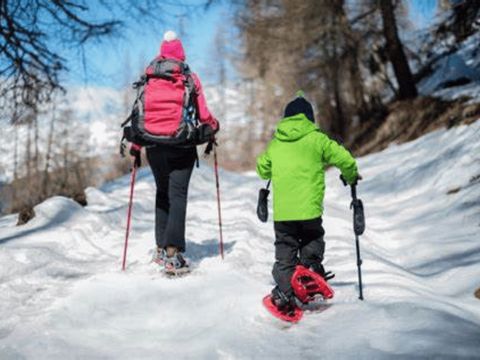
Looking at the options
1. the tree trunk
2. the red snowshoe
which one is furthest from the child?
the tree trunk

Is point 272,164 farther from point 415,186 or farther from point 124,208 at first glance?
point 415,186

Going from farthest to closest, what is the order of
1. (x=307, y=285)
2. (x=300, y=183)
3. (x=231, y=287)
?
(x=231, y=287) < (x=300, y=183) < (x=307, y=285)

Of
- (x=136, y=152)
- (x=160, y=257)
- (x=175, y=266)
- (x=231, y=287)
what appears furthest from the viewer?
(x=136, y=152)

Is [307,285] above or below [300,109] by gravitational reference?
below

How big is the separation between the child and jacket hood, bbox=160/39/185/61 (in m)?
1.37

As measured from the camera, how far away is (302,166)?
388cm

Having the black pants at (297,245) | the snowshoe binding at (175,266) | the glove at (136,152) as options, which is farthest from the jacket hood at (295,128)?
the glove at (136,152)

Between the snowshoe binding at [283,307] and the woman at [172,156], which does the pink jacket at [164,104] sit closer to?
the woman at [172,156]

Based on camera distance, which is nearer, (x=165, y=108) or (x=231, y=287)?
(x=231, y=287)

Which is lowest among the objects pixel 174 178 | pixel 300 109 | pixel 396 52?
pixel 174 178

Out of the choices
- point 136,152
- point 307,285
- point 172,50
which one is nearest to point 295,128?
point 307,285

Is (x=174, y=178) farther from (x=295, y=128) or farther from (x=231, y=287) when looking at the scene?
(x=295, y=128)

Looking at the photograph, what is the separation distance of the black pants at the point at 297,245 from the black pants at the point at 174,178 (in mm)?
1172

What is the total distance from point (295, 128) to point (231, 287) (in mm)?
1424
